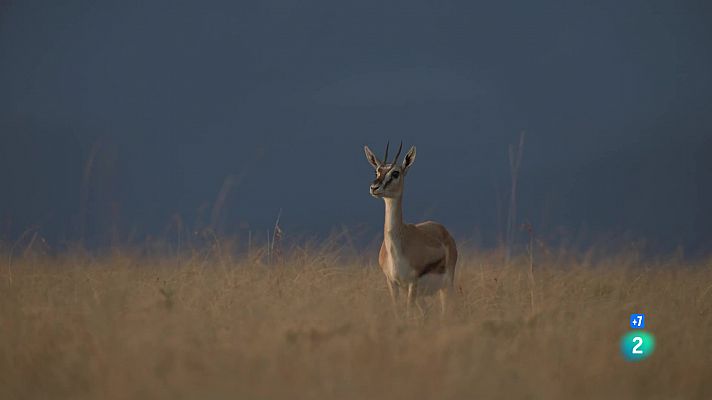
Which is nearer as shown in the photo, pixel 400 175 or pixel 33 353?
pixel 33 353

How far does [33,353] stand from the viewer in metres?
5.12

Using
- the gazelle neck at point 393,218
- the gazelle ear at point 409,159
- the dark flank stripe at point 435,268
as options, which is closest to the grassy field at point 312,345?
the dark flank stripe at point 435,268

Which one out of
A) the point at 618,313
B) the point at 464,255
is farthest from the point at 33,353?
the point at 464,255

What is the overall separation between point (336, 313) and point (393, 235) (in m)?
2.65

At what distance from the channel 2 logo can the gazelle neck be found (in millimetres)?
3094

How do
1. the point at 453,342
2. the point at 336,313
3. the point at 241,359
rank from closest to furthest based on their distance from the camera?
the point at 241,359 < the point at 453,342 < the point at 336,313

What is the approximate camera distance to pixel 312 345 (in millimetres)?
5051

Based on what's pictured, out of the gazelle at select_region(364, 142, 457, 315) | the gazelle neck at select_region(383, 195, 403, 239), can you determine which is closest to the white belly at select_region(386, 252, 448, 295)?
the gazelle at select_region(364, 142, 457, 315)

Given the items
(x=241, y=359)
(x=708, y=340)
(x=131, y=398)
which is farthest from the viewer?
(x=708, y=340)

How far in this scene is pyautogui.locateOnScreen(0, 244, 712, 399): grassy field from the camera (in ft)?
14.3

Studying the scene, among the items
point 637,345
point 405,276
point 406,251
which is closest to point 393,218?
point 406,251

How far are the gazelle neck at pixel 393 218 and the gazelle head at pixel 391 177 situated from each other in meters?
0.09

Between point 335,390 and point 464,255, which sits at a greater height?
point 335,390

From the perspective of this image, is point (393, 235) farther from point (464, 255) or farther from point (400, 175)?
point (464, 255)
